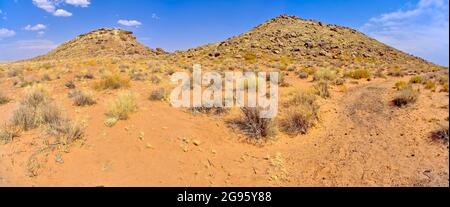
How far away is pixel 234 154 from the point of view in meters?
6.79

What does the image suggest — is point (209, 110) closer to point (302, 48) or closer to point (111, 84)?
point (111, 84)

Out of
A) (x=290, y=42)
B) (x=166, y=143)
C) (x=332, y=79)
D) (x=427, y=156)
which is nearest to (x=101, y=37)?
(x=290, y=42)

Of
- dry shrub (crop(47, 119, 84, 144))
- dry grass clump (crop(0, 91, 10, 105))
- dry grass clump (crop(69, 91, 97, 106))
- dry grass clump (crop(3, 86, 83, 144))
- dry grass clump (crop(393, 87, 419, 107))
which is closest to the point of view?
dry shrub (crop(47, 119, 84, 144))

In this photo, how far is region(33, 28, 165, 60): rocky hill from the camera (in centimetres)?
4394

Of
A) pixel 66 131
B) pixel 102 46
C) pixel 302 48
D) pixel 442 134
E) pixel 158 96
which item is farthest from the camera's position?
pixel 102 46

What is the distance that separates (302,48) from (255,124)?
79.0ft

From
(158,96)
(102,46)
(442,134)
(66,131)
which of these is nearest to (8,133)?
(66,131)

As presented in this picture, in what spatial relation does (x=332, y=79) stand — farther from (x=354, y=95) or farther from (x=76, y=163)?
(x=76, y=163)

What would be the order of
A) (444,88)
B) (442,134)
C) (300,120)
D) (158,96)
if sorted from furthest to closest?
(158,96)
(444,88)
(300,120)
(442,134)

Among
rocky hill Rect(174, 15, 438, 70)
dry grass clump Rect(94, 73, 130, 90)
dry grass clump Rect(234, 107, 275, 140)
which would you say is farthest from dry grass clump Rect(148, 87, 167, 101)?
rocky hill Rect(174, 15, 438, 70)

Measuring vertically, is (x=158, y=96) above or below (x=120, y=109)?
above

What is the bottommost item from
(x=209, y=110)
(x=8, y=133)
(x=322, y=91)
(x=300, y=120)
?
(x=8, y=133)

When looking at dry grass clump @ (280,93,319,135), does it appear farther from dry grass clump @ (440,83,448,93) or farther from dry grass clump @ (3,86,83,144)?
dry grass clump @ (3,86,83,144)

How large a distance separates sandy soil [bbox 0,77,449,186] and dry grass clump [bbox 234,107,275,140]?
287 mm
